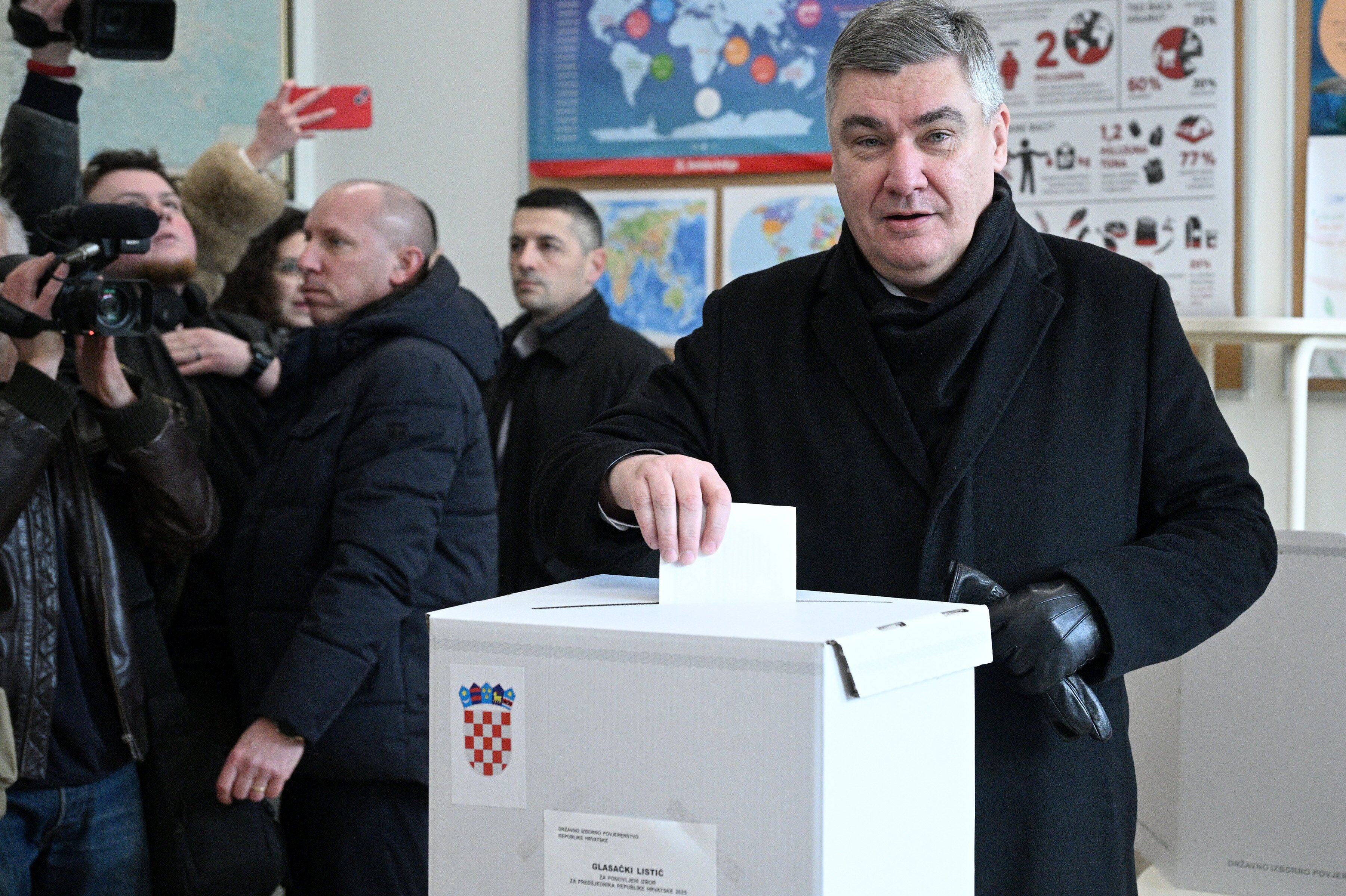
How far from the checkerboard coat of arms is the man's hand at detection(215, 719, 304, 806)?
3.67 ft

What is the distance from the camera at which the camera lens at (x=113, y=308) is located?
71.7 inches

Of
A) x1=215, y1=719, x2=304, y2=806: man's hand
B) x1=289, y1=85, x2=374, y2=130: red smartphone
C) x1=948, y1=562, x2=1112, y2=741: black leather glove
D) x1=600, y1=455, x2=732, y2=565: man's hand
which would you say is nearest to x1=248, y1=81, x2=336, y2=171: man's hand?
x1=289, y1=85, x2=374, y2=130: red smartphone

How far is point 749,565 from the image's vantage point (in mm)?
966

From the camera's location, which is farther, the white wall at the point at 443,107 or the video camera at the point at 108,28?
the white wall at the point at 443,107

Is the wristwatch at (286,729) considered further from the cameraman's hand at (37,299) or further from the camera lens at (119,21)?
the camera lens at (119,21)

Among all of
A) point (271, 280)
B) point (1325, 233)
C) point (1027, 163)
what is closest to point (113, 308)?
point (271, 280)

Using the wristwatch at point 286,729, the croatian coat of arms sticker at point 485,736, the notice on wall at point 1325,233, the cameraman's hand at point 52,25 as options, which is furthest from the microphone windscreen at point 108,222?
the notice on wall at point 1325,233

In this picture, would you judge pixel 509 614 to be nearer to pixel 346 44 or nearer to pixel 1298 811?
pixel 1298 811

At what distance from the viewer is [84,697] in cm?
186

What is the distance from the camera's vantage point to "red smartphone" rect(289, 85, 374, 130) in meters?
3.02

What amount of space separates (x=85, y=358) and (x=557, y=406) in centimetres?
122

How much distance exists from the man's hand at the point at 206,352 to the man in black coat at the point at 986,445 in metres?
1.36

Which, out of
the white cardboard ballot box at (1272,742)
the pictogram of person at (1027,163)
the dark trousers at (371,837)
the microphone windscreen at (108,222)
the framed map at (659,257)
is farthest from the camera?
the framed map at (659,257)

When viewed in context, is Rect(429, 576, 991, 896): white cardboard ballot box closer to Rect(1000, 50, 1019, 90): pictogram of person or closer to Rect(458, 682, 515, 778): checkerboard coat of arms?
Rect(458, 682, 515, 778): checkerboard coat of arms
